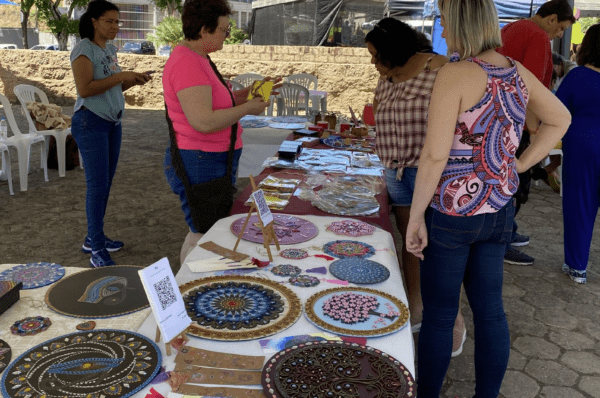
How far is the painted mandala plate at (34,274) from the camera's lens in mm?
1519

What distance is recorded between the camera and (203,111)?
6.75 feet

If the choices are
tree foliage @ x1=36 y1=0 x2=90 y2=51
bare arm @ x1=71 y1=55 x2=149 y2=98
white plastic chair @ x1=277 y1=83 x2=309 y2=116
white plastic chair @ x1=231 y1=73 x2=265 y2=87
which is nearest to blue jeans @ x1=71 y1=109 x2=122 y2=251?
bare arm @ x1=71 y1=55 x2=149 y2=98

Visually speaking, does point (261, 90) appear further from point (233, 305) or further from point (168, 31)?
point (168, 31)

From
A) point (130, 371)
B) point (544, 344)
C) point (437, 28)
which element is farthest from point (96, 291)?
point (437, 28)

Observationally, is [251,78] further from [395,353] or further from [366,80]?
[395,353]

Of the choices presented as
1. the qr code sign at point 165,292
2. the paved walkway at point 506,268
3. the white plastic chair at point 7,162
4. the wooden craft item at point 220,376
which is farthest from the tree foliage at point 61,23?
the wooden craft item at point 220,376

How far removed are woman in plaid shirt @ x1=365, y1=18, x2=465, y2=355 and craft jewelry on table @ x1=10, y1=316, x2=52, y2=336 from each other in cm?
150

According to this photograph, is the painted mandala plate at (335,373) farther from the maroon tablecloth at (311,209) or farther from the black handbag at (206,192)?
the black handbag at (206,192)

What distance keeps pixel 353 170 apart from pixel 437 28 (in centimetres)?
661

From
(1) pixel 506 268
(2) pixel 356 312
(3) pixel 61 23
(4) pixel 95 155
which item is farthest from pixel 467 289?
(3) pixel 61 23

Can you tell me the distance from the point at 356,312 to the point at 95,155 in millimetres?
2236

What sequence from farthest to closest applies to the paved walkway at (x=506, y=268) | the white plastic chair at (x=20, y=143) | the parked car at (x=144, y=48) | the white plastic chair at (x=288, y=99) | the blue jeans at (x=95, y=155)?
1. the parked car at (x=144, y=48)
2. the white plastic chair at (x=288, y=99)
3. the white plastic chair at (x=20, y=143)
4. the blue jeans at (x=95, y=155)
5. the paved walkway at (x=506, y=268)

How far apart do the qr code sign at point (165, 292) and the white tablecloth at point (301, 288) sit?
0.13 metres

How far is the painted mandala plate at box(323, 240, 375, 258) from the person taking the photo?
5.90 ft
